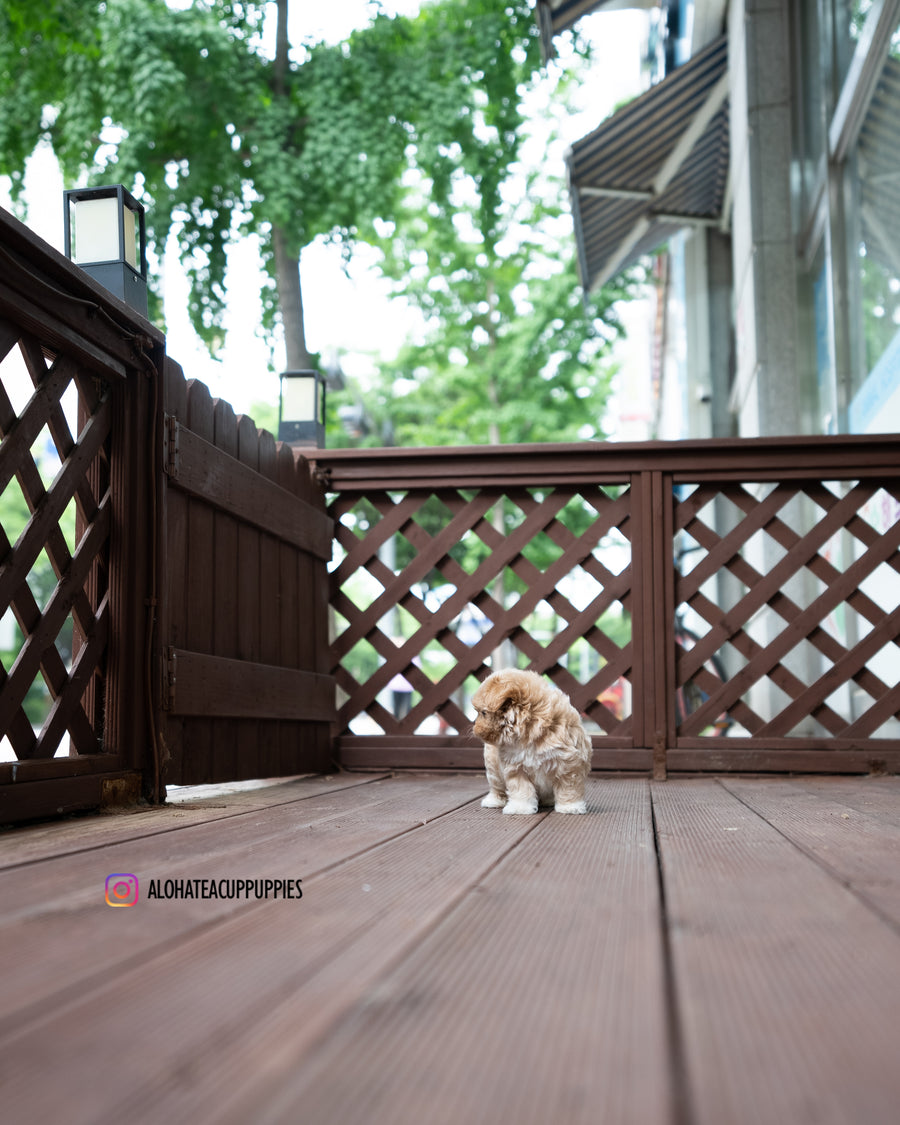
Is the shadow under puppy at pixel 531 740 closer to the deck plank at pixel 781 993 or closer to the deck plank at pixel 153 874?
the deck plank at pixel 153 874

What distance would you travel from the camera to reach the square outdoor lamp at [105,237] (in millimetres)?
2898

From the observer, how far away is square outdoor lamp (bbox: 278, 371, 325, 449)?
474cm

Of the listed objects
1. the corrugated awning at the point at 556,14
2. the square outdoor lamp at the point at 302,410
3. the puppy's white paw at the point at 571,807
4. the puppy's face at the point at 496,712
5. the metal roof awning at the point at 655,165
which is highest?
the corrugated awning at the point at 556,14

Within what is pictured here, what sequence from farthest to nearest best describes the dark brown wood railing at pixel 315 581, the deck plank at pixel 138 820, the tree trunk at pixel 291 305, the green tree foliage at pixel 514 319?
the green tree foliage at pixel 514 319 → the tree trunk at pixel 291 305 → the dark brown wood railing at pixel 315 581 → the deck plank at pixel 138 820

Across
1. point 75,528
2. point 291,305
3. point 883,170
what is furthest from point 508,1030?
point 291,305

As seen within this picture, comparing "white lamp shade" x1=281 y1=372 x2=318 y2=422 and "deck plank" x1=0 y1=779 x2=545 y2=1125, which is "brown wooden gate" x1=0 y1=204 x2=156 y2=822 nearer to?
"deck plank" x1=0 y1=779 x2=545 y2=1125

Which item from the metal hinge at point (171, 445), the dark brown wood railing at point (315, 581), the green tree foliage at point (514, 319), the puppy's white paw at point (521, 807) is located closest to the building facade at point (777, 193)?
the dark brown wood railing at point (315, 581)

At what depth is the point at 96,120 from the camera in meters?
9.89

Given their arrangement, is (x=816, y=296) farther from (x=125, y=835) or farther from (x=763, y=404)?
(x=125, y=835)

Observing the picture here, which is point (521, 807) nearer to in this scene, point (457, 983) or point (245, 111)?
point (457, 983)

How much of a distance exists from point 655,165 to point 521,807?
268 inches

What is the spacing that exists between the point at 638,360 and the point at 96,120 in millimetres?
17029

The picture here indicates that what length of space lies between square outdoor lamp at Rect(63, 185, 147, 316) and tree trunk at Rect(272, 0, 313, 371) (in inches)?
249

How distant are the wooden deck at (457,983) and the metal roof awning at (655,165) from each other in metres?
6.53
